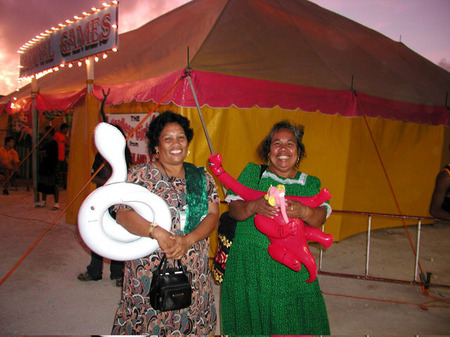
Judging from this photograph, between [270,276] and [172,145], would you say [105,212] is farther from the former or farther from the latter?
[270,276]

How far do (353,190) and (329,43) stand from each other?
2665mm

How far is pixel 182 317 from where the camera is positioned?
1973 mm

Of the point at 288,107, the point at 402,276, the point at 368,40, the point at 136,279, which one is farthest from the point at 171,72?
the point at 368,40

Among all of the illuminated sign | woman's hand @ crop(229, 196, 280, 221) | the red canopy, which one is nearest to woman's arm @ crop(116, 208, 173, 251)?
woman's hand @ crop(229, 196, 280, 221)

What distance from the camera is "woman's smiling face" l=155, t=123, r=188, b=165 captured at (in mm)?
2010

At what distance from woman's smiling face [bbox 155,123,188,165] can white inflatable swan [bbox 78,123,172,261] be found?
10.0 inches

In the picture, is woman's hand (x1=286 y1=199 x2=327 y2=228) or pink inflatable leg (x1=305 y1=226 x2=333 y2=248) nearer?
woman's hand (x1=286 y1=199 x2=327 y2=228)

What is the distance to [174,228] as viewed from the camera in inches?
77.4

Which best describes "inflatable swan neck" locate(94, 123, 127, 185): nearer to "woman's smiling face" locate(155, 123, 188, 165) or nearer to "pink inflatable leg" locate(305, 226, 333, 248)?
"woman's smiling face" locate(155, 123, 188, 165)

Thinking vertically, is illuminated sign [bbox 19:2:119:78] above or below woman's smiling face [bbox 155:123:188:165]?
above

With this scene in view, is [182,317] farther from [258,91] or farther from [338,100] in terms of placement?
[338,100]

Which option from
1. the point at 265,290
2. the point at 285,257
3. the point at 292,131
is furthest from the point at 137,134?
the point at 285,257

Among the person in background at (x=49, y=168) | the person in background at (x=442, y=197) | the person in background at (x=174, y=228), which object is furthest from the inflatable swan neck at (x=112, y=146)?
the person in background at (x=49, y=168)

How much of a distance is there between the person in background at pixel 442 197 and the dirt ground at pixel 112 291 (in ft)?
3.74
